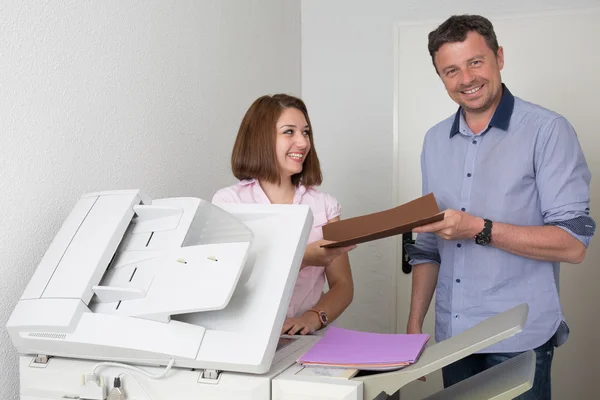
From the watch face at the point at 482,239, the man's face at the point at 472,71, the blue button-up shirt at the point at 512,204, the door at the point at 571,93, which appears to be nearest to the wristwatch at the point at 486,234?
the watch face at the point at 482,239

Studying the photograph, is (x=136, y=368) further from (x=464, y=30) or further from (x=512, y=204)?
(x=464, y=30)

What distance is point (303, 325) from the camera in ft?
4.64

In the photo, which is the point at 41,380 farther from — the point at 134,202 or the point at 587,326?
the point at 587,326

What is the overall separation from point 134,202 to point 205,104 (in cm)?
108

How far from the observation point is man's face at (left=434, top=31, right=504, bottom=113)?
164 cm

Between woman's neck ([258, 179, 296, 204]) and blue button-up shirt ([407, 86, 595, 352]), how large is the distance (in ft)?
1.43

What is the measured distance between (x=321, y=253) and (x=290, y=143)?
0.42m

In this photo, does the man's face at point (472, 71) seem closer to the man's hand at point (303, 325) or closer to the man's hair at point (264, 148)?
the man's hair at point (264, 148)

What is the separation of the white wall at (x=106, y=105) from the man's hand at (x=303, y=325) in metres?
0.60

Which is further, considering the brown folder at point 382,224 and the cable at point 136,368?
the brown folder at point 382,224

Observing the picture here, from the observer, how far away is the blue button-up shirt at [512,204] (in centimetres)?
156

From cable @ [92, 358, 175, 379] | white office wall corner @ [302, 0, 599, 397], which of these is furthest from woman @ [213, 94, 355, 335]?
white office wall corner @ [302, 0, 599, 397]

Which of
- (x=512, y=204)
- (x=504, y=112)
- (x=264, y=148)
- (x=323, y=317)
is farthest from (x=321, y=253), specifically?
(x=504, y=112)

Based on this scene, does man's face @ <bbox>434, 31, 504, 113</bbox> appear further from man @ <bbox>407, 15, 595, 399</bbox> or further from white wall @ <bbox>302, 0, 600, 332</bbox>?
white wall @ <bbox>302, 0, 600, 332</bbox>
